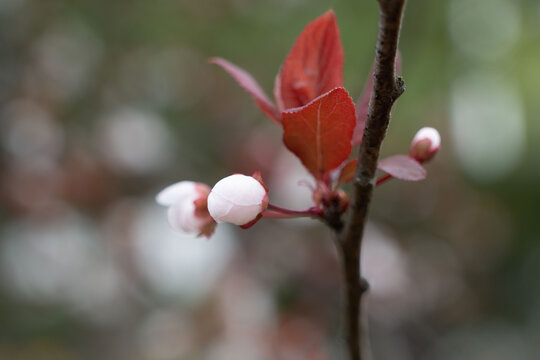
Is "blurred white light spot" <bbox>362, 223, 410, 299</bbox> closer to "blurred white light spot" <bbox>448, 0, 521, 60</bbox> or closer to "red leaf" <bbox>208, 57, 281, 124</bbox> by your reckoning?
"blurred white light spot" <bbox>448, 0, 521, 60</bbox>

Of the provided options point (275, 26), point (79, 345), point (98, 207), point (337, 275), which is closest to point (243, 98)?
point (275, 26)

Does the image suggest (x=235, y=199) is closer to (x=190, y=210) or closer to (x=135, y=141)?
(x=190, y=210)

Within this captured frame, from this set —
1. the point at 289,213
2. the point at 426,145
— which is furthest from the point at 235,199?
the point at 426,145

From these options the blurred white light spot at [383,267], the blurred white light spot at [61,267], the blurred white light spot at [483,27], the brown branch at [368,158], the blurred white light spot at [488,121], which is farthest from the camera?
the blurred white light spot at [61,267]

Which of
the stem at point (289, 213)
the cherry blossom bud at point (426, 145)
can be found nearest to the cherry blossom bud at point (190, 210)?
the stem at point (289, 213)

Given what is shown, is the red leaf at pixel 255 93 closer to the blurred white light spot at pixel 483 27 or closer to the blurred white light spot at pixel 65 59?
the blurred white light spot at pixel 483 27

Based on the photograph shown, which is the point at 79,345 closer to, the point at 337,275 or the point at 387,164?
the point at 337,275
